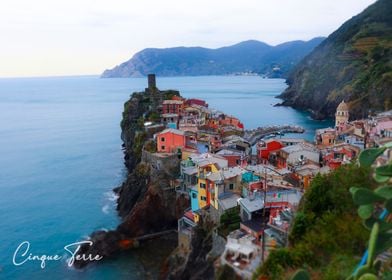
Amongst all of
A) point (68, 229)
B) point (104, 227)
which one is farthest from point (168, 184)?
point (68, 229)

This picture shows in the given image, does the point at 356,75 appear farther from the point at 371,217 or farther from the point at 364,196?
the point at 364,196

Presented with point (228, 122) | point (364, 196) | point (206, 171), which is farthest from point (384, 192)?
point (228, 122)

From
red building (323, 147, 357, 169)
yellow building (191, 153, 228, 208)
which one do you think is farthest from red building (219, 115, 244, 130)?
yellow building (191, 153, 228, 208)

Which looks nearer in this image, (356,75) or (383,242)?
(383,242)

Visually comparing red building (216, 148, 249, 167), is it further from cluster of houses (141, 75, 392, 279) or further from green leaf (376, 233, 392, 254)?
green leaf (376, 233, 392, 254)

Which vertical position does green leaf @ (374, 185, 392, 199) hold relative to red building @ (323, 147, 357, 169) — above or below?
above

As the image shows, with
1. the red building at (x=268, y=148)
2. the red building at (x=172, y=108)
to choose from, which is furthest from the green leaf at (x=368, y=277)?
the red building at (x=172, y=108)
